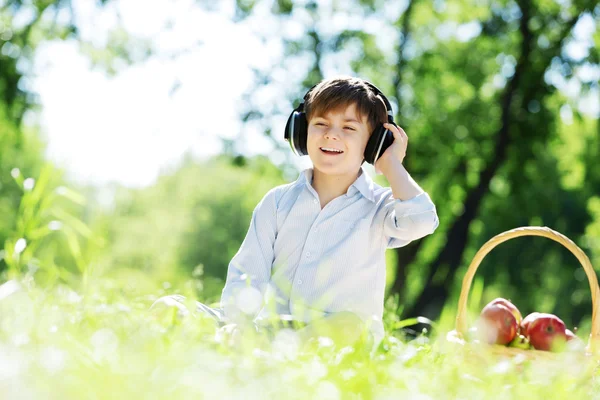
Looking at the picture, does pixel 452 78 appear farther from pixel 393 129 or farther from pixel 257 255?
pixel 257 255

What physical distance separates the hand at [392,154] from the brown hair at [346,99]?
0.34 feet

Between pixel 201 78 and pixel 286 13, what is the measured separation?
184 centimetres

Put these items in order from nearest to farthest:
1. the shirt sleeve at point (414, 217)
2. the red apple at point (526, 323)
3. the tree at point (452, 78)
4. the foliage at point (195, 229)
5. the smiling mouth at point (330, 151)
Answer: the shirt sleeve at point (414, 217) < the smiling mouth at point (330, 151) < the red apple at point (526, 323) < the tree at point (452, 78) < the foliage at point (195, 229)

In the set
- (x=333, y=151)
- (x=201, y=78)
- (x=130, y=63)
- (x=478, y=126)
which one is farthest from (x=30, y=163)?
(x=333, y=151)

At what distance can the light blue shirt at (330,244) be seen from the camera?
10.3ft

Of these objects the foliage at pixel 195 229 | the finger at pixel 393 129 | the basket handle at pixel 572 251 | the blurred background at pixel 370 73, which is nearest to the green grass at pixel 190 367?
the basket handle at pixel 572 251

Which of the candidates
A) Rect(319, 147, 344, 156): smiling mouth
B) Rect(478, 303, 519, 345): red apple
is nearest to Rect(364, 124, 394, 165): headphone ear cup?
Rect(319, 147, 344, 156): smiling mouth

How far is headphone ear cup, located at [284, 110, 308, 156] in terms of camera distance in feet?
11.0

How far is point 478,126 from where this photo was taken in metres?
12.3

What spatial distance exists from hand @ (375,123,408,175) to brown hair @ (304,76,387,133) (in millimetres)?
103

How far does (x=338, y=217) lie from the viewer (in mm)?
3336

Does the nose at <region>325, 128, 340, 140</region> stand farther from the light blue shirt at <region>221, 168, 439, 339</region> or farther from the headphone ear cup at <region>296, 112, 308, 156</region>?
the light blue shirt at <region>221, 168, 439, 339</region>

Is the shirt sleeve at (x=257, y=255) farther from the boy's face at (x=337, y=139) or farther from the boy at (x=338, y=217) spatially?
the boy's face at (x=337, y=139)

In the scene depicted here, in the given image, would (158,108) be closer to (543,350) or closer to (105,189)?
(543,350)
